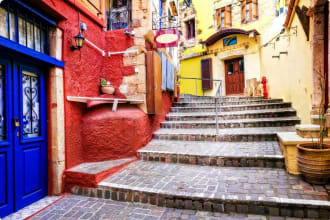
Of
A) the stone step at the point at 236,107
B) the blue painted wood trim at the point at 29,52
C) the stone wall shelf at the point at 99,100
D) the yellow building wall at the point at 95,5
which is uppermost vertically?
the yellow building wall at the point at 95,5

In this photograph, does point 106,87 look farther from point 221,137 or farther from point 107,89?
point 221,137

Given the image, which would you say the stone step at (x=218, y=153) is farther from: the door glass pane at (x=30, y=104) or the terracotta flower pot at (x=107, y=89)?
the door glass pane at (x=30, y=104)

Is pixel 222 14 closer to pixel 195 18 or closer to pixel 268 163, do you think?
pixel 195 18

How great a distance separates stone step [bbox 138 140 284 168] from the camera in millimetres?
3549

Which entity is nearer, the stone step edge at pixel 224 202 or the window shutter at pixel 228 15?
the stone step edge at pixel 224 202

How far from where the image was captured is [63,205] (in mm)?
3064

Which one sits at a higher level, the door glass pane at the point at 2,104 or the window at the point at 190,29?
the window at the point at 190,29

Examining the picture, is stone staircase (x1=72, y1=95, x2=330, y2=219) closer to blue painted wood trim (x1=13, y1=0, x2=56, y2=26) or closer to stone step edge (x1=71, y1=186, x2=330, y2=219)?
stone step edge (x1=71, y1=186, x2=330, y2=219)

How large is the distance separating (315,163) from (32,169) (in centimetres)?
415

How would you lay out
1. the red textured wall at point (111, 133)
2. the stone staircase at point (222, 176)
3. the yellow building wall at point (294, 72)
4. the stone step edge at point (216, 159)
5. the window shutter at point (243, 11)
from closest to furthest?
the stone staircase at point (222, 176), the stone step edge at point (216, 159), the red textured wall at point (111, 133), the yellow building wall at point (294, 72), the window shutter at point (243, 11)

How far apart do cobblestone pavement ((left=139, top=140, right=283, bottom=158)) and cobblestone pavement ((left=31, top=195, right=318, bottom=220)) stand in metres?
1.38

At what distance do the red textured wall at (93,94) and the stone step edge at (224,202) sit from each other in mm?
1073

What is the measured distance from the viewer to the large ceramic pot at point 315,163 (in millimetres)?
2638

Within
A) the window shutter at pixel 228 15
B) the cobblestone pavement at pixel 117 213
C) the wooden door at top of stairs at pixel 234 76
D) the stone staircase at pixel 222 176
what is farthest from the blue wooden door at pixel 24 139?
the window shutter at pixel 228 15
